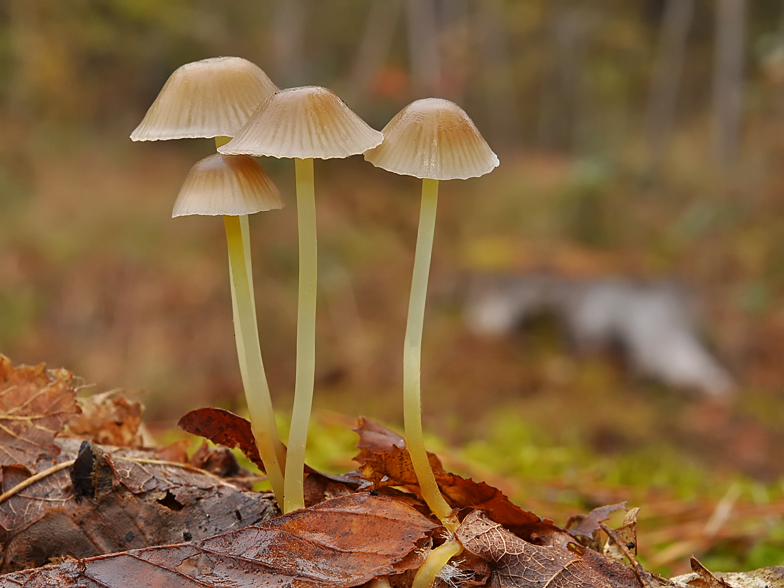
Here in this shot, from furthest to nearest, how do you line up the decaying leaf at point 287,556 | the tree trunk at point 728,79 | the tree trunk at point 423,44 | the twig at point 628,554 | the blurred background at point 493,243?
the tree trunk at point 423,44 → the tree trunk at point 728,79 → the blurred background at point 493,243 → the twig at point 628,554 → the decaying leaf at point 287,556

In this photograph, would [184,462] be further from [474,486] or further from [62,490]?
[474,486]

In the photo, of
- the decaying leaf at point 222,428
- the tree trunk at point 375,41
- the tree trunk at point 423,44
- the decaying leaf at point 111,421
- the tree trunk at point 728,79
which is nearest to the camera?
the decaying leaf at point 222,428

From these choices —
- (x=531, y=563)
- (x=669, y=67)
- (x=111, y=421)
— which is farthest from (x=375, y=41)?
(x=531, y=563)

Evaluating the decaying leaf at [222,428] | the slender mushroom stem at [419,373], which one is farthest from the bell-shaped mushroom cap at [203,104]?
the decaying leaf at [222,428]

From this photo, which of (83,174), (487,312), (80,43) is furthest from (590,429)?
(80,43)

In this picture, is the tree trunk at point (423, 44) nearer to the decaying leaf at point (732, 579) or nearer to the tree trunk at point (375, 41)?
the tree trunk at point (375, 41)

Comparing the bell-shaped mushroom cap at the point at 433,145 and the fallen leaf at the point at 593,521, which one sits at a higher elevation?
the bell-shaped mushroom cap at the point at 433,145

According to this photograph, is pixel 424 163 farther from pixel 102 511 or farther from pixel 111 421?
pixel 111 421

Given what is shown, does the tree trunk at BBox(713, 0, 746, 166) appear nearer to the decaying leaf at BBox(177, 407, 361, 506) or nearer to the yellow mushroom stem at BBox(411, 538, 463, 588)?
the decaying leaf at BBox(177, 407, 361, 506)
